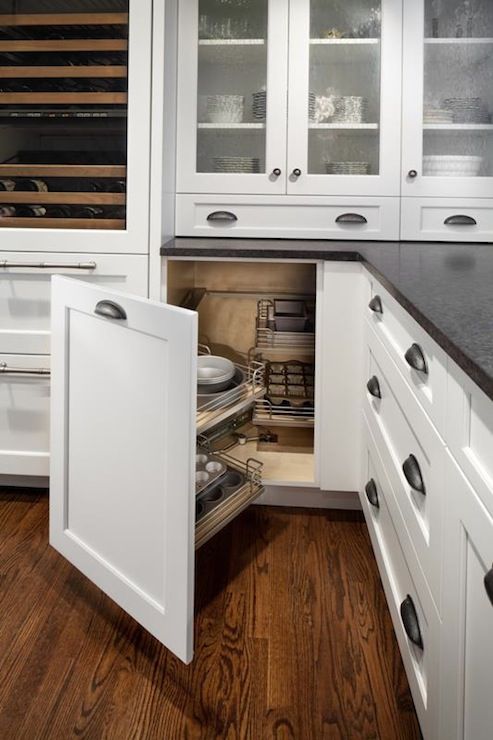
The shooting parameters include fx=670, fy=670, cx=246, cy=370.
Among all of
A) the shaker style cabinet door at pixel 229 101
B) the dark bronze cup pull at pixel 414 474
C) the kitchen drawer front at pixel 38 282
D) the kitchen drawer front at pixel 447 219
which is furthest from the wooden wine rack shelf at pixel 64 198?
the dark bronze cup pull at pixel 414 474

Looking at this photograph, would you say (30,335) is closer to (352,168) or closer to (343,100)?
(352,168)

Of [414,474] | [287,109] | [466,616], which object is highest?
[287,109]

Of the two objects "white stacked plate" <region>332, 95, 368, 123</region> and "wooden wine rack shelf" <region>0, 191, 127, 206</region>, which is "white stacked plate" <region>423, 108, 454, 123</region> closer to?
"white stacked plate" <region>332, 95, 368, 123</region>

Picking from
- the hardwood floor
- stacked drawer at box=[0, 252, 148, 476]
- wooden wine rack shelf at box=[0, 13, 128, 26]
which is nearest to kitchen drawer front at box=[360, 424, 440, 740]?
the hardwood floor

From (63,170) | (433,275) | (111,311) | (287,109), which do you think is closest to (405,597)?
(433,275)

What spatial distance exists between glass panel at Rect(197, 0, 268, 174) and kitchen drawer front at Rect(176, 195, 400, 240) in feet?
0.41

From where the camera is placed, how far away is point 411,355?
3.93 ft

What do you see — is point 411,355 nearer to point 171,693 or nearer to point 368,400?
point 368,400

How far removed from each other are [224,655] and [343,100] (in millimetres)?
→ 1846

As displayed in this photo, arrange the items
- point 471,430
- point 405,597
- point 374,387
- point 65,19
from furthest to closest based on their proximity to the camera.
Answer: point 65,19
point 374,387
point 405,597
point 471,430

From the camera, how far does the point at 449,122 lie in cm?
233

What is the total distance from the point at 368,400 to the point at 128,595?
2.70ft

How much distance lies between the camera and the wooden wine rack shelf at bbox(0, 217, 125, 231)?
2.09 metres

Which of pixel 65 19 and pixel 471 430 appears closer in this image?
pixel 471 430
